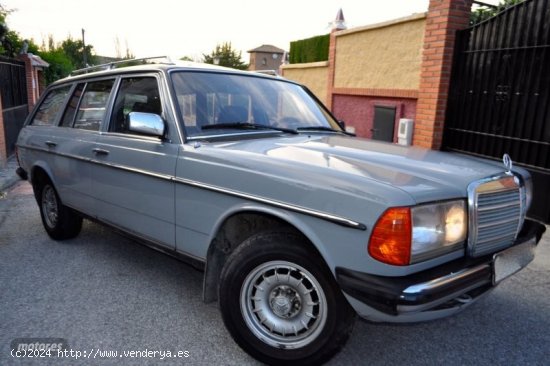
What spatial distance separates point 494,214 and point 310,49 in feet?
35.7

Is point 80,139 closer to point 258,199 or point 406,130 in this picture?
point 258,199

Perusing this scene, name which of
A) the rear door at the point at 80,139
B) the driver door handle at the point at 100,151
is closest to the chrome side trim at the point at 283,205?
the driver door handle at the point at 100,151

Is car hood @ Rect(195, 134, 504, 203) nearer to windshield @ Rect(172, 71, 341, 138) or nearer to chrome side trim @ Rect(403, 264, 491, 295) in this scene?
windshield @ Rect(172, 71, 341, 138)

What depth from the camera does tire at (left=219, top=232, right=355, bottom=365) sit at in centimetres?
231

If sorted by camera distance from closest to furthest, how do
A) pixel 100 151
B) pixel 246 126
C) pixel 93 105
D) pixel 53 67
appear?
pixel 246 126
pixel 100 151
pixel 93 105
pixel 53 67

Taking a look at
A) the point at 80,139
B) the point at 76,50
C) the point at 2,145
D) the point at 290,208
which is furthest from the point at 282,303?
the point at 76,50

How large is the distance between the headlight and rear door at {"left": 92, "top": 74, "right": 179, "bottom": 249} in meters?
1.60

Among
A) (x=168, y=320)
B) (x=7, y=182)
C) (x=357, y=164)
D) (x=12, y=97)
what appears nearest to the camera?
(x=357, y=164)

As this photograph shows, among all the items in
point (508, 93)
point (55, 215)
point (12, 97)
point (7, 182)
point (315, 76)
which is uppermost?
point (315, 76)

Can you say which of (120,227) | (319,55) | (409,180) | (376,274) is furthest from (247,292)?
(319,55)

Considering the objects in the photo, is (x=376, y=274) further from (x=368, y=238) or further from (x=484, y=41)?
(x=484, y=41)

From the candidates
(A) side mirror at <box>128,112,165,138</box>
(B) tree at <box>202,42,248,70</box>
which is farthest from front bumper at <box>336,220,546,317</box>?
(B) tree at <box>202,42,248,70</box>

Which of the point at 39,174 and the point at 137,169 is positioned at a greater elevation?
the point at 137,169

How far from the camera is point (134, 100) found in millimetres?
3576
